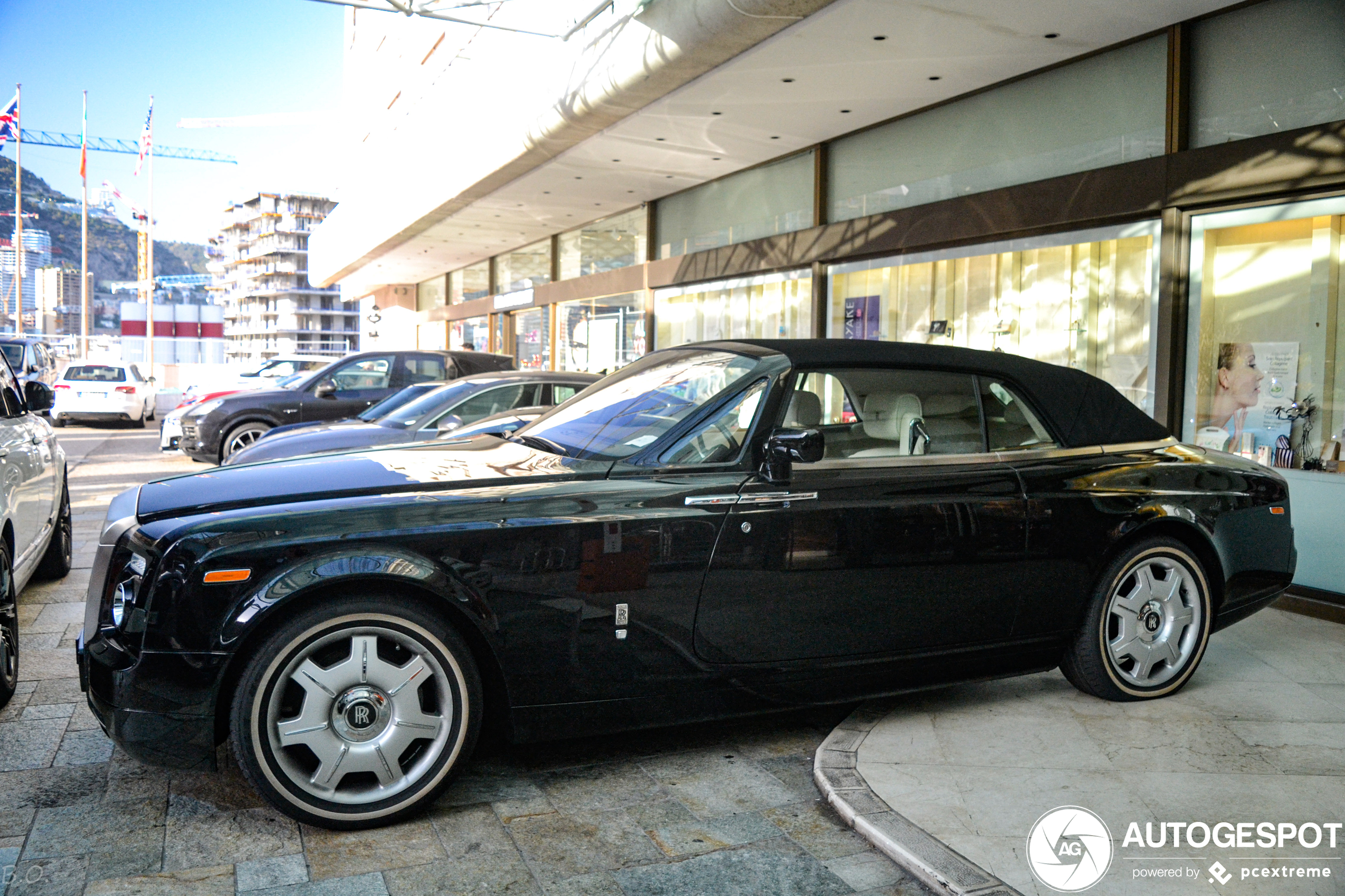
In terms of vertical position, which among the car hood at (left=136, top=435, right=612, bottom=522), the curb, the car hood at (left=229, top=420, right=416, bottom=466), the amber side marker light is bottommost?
the curb

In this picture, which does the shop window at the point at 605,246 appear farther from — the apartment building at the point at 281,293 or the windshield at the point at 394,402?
the apartment building at the point at 281,293

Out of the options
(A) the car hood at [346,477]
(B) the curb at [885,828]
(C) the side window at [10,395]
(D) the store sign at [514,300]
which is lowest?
(B) the curb at [885,828]

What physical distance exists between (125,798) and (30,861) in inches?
18.2

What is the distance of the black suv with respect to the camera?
12195 millimetres

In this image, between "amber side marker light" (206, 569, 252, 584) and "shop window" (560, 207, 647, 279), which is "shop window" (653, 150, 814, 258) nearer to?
"shop window" (560, 207, 647, 279)

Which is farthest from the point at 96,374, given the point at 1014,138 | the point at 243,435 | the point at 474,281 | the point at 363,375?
the point at 1014,138

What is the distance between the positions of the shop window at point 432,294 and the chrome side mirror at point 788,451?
2774 cm

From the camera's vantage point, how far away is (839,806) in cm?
330

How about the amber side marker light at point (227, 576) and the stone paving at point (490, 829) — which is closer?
the stone paving at point (490, 829)

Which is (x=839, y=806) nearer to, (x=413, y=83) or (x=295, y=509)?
(x=295, y=509)

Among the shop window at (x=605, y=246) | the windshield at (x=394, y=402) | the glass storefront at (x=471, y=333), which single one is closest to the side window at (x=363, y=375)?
the windshield at (x=394, y=402)

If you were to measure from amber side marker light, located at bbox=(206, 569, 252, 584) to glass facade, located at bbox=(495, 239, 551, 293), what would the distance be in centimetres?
1804

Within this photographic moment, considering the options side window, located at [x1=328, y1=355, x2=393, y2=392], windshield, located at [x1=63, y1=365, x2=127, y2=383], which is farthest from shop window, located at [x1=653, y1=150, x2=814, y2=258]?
windshield, located at [x1=63, y1=365, x2=127, y2=383]

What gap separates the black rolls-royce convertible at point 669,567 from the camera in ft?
9.76
